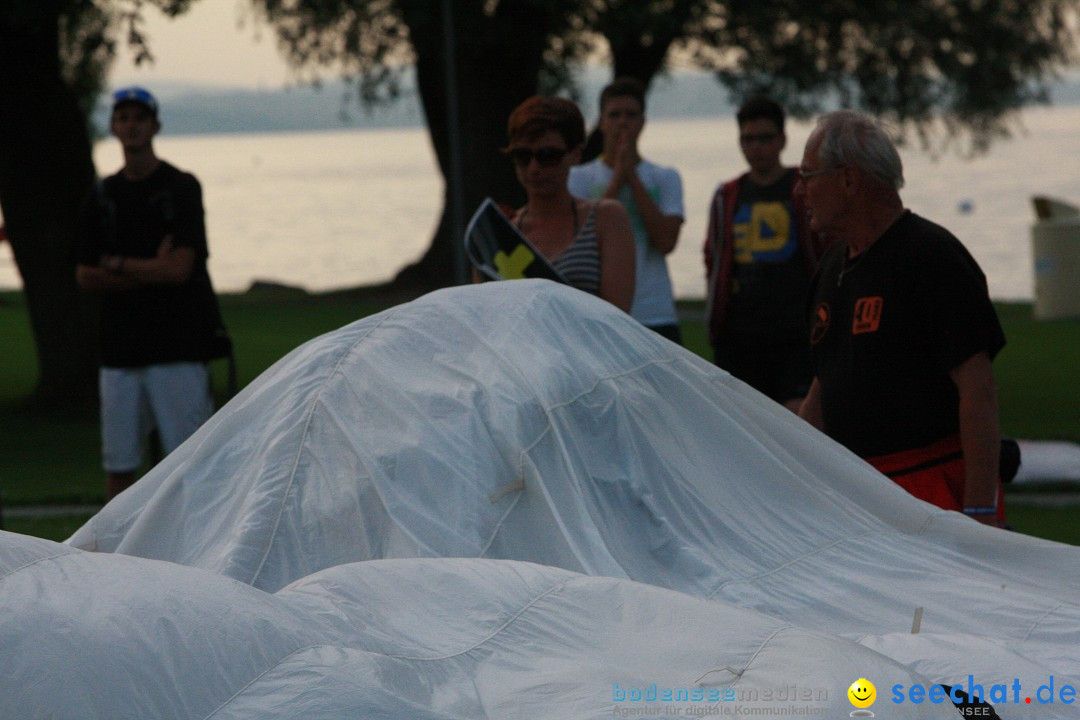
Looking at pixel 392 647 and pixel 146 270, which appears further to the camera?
pixel 146 270

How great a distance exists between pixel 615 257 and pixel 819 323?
1278mm

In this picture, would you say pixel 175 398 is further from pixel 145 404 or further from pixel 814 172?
pixel 814 172

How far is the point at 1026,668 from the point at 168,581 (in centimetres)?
190

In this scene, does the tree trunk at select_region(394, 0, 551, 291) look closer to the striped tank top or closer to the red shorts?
the striped tank top

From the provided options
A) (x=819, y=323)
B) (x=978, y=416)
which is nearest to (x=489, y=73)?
(x=819, y=323)

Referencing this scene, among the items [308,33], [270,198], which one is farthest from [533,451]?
[270,198]

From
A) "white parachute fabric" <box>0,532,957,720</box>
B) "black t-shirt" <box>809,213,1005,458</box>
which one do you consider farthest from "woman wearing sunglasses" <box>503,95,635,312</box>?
"white parachute fabric" <box>0,532,957,720</box>

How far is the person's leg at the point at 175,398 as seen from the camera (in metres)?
6.72

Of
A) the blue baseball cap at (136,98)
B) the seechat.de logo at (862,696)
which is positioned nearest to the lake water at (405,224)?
the blue baseball cap at (136,98)

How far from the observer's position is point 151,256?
6.91 metres

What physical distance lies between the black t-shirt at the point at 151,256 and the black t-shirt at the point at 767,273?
8.05ft

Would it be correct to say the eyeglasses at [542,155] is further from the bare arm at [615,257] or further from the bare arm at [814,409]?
the bare arm at [814,409]

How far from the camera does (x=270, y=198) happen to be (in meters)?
80.6

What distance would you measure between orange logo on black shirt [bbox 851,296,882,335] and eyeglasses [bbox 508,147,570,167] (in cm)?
160
